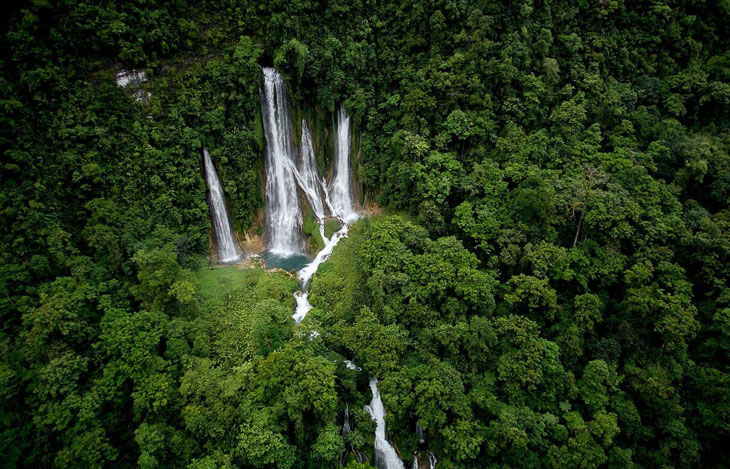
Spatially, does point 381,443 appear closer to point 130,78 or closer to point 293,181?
point 293,181

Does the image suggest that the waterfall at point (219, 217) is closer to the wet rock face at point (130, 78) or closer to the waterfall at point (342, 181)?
the wet rock face at point (130, 78)

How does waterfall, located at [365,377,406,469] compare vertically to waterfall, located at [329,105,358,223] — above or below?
below

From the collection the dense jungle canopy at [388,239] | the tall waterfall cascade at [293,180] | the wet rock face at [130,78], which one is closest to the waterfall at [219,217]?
the dense jungle canopy at [388,239]

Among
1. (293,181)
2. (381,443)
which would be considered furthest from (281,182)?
(381,443)

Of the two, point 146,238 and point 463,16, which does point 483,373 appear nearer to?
point 146,238

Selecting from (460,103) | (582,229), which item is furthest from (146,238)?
(582,229)

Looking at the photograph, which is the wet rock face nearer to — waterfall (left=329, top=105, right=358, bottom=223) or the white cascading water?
the white cascading water

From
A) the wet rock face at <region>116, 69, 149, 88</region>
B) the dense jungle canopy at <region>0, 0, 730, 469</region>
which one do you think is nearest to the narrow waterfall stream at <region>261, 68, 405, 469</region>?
the dense jungle canopy at <region>0, 0, 730, 469</region>
